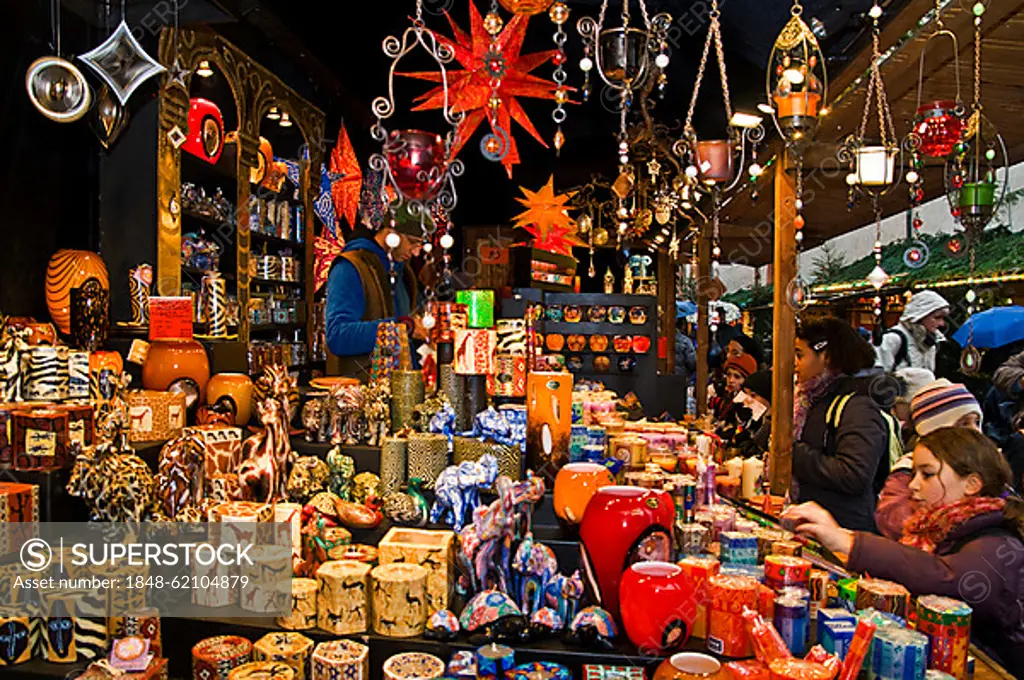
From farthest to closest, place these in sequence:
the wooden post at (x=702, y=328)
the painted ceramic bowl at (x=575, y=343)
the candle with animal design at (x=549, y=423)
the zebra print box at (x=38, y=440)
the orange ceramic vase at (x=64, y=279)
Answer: the painted ceramic bowl at (x=575, y=343) → the wooden post at (x=702, y=328) → the orange ceramic vase at (x=64, y=279) → the candle with animal design at (x=549, y=423) → the zebra print box at (x=38, y=440)

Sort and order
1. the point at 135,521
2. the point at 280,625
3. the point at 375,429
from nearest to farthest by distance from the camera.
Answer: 1. the point at 280,625
2. the point at 135,521
3. the point at 375,429

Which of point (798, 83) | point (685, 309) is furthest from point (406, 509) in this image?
point (685, 309)

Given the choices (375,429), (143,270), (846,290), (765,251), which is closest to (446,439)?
(375,429)

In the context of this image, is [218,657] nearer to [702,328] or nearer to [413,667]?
[413,667]

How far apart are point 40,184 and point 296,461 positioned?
93.9 inches

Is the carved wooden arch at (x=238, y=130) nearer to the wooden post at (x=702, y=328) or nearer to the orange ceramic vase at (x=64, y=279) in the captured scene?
the orange ceramic vase at (x=64, y=279)

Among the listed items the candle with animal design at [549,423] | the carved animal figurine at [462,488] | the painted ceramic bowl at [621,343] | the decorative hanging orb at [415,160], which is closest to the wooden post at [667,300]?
the painted ceramic bowl at [621,343]

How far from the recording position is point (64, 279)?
3.24 m

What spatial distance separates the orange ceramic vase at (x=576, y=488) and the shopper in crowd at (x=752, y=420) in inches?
120

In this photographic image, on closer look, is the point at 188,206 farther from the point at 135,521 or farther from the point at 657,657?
the point at 657,657

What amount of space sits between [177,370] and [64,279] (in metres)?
1.41

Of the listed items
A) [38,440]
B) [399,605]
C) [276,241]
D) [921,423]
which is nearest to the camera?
[399,605]

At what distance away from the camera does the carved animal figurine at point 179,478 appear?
1712 mm

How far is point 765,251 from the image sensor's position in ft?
30.4
